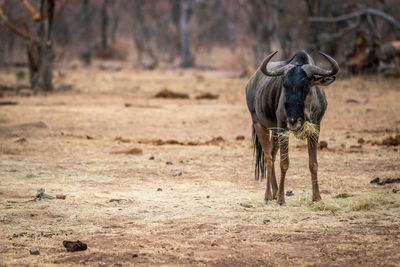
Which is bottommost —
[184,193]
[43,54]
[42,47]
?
[184,193]

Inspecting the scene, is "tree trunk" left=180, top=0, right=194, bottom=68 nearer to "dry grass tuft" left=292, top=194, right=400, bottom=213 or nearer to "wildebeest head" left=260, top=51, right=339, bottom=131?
"dry grass tuft" left=292, top=194, right=400, bottom=213

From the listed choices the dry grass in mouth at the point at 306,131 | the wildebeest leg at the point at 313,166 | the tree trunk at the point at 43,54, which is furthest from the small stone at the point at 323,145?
the tree trunk at the point at 43,54

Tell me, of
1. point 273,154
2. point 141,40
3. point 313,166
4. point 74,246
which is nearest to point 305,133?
point 313,166

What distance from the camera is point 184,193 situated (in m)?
6.99

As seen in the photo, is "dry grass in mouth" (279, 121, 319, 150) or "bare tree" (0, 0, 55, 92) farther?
"bare tree" (0, 0, 55, 92)

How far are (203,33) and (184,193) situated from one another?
31.7 m

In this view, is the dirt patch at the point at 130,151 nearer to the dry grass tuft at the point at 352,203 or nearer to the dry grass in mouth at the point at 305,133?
the dry grass tuft at the point at 352,203

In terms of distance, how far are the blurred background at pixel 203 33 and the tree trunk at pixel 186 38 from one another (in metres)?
0.05

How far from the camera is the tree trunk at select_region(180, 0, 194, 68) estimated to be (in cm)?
3195

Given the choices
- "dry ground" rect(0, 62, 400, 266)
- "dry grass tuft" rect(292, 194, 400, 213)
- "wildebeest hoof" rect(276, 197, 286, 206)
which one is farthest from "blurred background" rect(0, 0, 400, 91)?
"wildebeest hoof" rect(276, 197, 286, 206)

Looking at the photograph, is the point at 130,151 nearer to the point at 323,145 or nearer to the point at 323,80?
the point at 323,145

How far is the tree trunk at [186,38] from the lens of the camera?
105 feet

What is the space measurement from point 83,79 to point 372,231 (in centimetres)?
1893

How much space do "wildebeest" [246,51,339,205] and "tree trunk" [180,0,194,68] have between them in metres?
24.9
